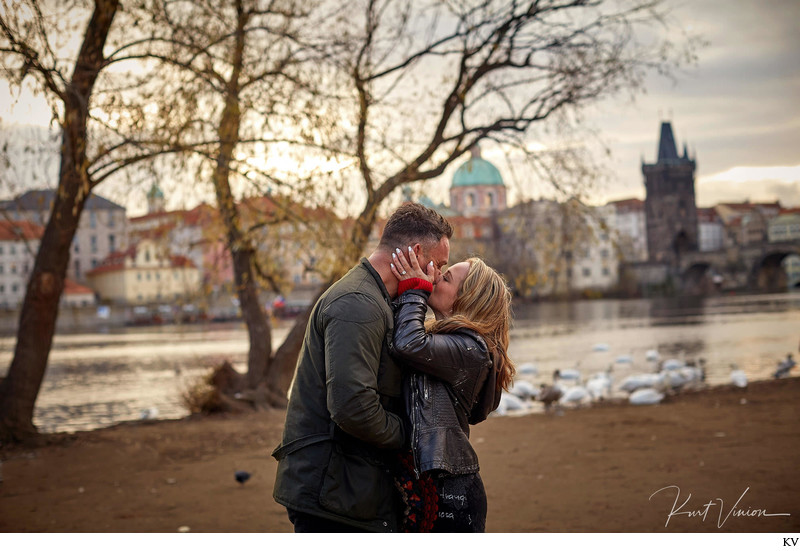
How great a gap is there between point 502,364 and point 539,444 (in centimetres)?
519

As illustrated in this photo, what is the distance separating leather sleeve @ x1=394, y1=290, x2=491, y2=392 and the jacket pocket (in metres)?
0.32

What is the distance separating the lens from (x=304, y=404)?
7.43 ft

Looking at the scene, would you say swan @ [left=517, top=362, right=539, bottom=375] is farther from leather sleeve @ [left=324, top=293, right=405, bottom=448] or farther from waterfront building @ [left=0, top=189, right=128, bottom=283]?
leather sleeve @ [left=324, top=293, right=405, bottom=448]

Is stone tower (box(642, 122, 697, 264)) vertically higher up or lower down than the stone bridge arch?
higher up

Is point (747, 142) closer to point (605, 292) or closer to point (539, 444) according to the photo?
point (539, 444)

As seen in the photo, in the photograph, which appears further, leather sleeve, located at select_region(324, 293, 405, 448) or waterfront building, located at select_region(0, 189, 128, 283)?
waterfront building, located at select_region(0, 189, 128, 283)

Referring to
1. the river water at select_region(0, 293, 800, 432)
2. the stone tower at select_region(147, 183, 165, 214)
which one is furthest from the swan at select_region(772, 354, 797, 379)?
the stone tower at select_region(147, 183, 165, 214)

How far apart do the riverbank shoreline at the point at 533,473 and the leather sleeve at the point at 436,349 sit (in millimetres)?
2597

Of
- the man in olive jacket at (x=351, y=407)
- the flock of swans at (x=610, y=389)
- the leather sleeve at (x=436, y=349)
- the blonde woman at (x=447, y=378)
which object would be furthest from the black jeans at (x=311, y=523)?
the flock of swans at (x=610, y=389)

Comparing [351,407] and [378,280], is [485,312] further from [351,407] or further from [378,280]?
[351,407]

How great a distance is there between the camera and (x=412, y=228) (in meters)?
2.36

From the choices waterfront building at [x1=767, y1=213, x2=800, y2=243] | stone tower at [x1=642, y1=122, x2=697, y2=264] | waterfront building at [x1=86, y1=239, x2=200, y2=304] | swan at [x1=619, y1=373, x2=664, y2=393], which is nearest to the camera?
waterfront building at [x1=767, y1=213, x2=800, y2=243]

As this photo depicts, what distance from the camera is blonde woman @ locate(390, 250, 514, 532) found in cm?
222

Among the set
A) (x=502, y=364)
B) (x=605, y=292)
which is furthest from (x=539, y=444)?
(x=605, y=292)
